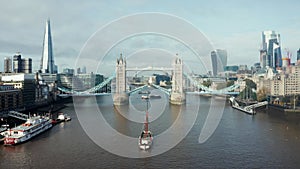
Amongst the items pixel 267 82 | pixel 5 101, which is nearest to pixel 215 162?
pixel 5 101

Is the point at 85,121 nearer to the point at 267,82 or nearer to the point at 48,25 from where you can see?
the point at 267,82

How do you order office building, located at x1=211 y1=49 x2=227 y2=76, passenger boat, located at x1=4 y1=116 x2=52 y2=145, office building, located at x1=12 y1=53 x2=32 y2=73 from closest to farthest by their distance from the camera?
passenger boat, located at x1=4 y1=116 x2=52 y2=145, office building, located at x1=12 y1=53 x2=32 y2=73, office building, located at x1=211 y1=49 x2=227 y2=76

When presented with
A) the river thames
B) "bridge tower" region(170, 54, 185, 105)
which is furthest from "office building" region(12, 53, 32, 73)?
the river thames

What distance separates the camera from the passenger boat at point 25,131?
328 inches

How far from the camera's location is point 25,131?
8.91 metres

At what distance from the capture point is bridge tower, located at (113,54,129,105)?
66.6ft

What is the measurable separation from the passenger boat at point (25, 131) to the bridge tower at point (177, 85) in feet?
40.0

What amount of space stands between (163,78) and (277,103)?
3565 cm

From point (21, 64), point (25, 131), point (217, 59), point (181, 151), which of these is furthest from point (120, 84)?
point (217, 59)

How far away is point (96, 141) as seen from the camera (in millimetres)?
8664

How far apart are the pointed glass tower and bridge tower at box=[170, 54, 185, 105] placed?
665 inches

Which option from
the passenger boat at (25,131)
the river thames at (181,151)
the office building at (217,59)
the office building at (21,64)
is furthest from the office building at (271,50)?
the passenger boat at (25,131)

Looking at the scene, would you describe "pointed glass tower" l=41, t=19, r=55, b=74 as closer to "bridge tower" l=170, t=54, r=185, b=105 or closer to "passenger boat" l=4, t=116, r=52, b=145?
"bridge tower" l=170, t=54, r=185, b=105

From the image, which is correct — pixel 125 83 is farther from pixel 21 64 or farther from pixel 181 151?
pixel 21 64
